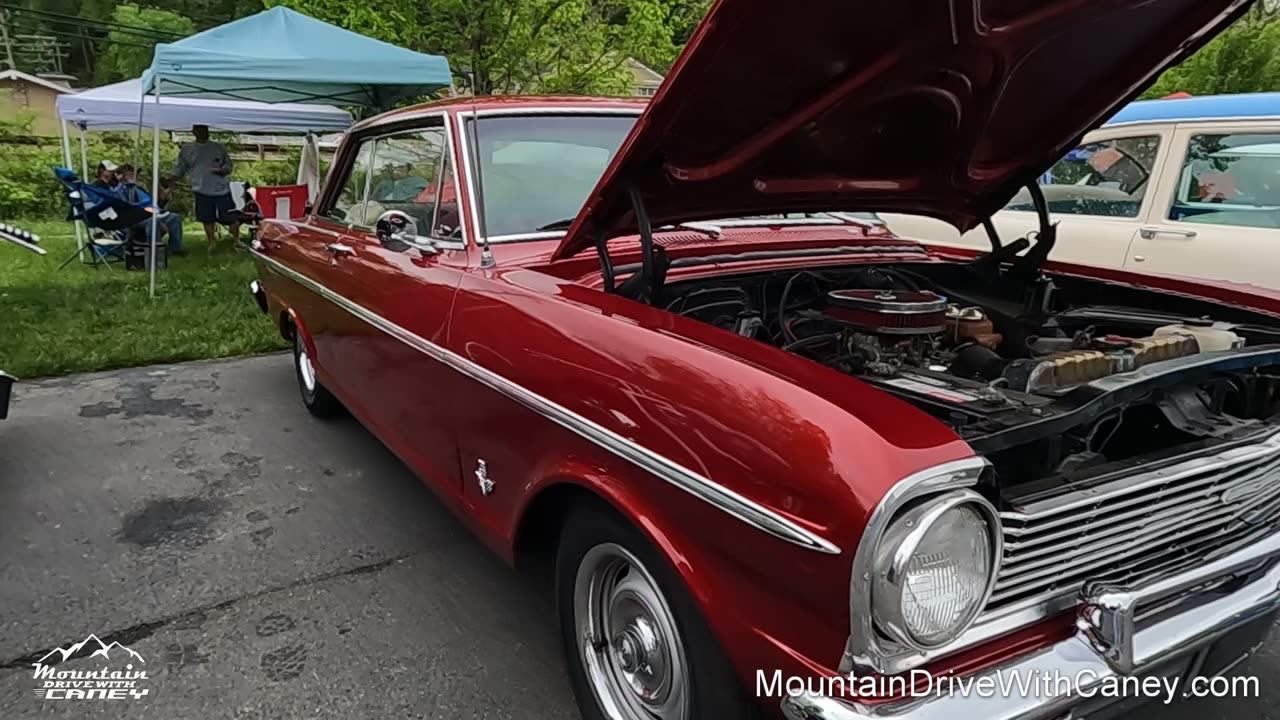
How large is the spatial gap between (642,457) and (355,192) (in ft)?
8.91

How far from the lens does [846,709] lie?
4.28 feet

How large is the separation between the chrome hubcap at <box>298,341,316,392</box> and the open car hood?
2.69 metres

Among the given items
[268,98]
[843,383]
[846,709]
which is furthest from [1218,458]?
[268,98]

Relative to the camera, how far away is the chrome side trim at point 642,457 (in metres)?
1.35

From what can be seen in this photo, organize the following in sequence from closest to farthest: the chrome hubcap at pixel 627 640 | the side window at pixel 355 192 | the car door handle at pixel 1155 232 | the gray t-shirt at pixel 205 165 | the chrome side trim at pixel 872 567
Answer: the chrome side trim at pixel 872 567 < the chrome hubcap at pixel 627 640 < the side window at pixel 355 192 < the car door handle at pixel 1155 232 < the gray t-shirt at pixel 205 165

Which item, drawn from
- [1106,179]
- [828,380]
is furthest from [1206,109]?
[828,380]

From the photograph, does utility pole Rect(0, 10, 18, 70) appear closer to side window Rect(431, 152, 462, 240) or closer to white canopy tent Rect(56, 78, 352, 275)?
white canopy tent Rect(56, 78, 352, 275)

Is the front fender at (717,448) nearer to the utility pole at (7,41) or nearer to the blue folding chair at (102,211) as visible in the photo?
the blue folding chair at (102,211)

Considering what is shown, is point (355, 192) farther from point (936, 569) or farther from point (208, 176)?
point (208, 176)

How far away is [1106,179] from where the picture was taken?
5.58 meters

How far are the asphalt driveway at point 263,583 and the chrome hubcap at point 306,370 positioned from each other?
27 centimetres

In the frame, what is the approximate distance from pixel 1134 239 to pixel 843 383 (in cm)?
465

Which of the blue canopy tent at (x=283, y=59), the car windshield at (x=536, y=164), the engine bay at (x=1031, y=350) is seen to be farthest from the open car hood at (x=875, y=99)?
the blue canopy tent at (x=283, y=59)

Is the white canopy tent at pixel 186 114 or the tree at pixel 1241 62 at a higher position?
the tree at pixel 1241 62
